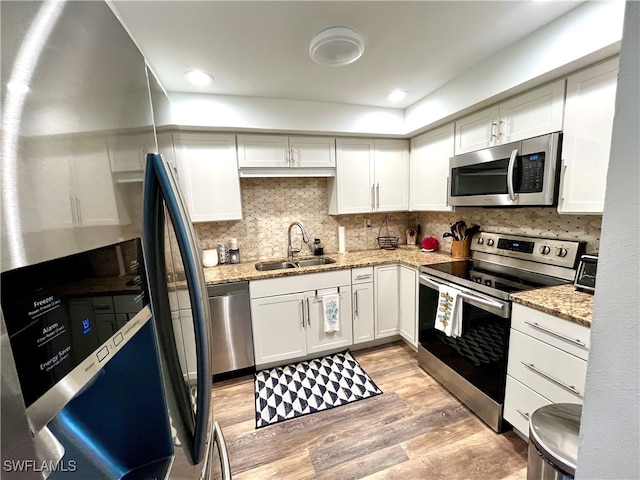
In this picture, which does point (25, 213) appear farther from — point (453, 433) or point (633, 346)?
point (453, 433)

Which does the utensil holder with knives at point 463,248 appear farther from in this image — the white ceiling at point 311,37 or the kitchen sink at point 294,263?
the white ceiling at point 311,37

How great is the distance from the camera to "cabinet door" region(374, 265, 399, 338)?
2719 millimetres

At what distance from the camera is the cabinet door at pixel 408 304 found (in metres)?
2.54

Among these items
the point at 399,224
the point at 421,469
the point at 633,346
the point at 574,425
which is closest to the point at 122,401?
the point at 633,346

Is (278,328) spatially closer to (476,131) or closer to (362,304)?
(362,304)

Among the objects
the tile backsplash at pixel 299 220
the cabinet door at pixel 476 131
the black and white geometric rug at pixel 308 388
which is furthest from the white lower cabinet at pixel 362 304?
the cabinet door at pixel 476 131

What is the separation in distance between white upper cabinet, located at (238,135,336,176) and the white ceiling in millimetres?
470

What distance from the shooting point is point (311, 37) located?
63.0 inches

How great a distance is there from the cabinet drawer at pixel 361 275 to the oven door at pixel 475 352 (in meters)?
0.54

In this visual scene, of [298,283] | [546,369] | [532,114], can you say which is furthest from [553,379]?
[298,283]

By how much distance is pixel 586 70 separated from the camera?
59.9 inches

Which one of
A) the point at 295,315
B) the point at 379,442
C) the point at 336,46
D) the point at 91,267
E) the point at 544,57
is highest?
the point at 336,46

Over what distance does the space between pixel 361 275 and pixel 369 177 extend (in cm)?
109

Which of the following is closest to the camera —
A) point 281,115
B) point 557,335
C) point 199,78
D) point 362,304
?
point 557,335
